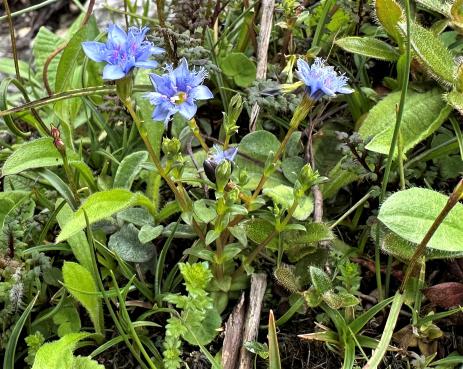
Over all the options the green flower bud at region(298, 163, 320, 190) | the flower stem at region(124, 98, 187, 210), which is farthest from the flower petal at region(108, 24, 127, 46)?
the green flower bud at region(298, 163, 320, 190)

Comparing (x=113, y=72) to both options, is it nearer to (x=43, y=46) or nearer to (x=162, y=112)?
(x=162, y=112)

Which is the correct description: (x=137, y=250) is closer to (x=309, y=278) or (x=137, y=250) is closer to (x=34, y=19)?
(x=309, y=278)

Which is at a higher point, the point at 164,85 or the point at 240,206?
the point at 164,85

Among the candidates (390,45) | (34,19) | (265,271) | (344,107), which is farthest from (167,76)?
(34,19)

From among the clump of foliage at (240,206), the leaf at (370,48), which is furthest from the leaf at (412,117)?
the leaf at (370,48)

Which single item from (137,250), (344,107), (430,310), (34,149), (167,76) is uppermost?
(167,76)

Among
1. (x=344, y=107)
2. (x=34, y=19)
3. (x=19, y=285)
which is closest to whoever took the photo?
(x=19, y=285)

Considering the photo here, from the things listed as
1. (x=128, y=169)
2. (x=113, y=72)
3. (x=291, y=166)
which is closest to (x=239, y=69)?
(x=291, y=166)

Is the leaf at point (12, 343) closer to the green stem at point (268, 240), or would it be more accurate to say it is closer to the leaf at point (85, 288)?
the leaf at point (85, 288)
